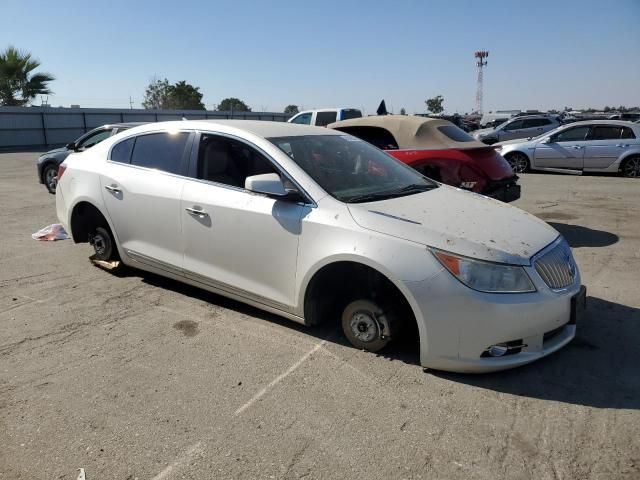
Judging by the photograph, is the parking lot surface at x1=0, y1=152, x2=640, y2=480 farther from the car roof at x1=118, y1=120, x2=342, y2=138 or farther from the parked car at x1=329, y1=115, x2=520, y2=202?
the parked car at x1=329, y1=115, x2=520, y2=202

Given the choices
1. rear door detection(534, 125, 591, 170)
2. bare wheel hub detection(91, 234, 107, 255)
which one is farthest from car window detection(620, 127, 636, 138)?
bare wheel hub detection(91, 234, 107, 255)

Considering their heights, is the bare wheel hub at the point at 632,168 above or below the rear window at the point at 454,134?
below

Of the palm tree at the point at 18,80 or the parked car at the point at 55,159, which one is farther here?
the palm tree at the point at 18,80

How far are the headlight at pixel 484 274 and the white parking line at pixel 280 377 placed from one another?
1185 millimetres

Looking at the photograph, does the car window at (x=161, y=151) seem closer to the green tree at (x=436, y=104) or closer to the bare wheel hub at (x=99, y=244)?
the bare wheel hub at (x=99, y=244)

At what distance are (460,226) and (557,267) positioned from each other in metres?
0.69

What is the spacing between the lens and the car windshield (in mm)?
3881

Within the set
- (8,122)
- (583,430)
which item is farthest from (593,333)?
(8,122)

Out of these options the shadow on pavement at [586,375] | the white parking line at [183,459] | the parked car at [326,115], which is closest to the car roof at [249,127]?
the shadow on pavement at [586,375]

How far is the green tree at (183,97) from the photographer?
54.3m

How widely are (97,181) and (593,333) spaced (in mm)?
4570

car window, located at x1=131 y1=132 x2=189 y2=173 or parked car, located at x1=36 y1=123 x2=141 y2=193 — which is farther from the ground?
car window, located at x1=131 y1=132 x2=189 y2=173

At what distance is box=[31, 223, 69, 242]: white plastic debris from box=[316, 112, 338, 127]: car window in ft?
31.6

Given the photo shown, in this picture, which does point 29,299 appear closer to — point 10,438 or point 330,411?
point 10,438
